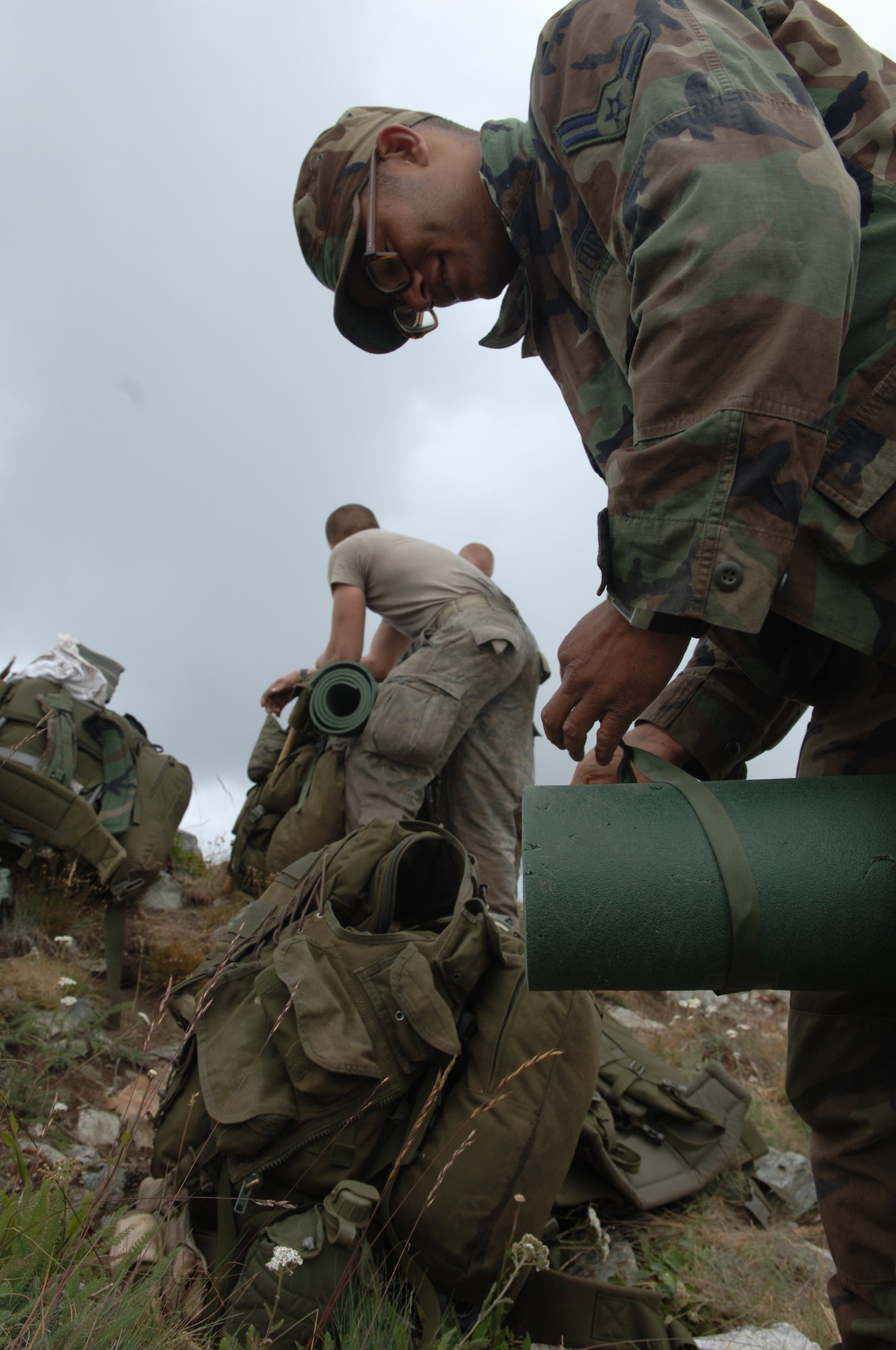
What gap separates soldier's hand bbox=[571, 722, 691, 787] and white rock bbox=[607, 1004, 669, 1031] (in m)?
2.76

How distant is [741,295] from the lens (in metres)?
1.10

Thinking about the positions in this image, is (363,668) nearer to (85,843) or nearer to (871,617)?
(85,843)

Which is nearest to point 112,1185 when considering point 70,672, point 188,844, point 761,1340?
point 761,1340

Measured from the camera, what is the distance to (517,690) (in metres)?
4.23

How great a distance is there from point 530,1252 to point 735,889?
1.04m

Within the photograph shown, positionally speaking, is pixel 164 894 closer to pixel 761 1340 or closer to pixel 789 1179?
pixel 789 1179

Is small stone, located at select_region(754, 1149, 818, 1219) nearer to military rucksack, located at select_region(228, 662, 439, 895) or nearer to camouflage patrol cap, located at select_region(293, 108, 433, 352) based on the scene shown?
military rucksack, located at select_region(228, 662, 439, 895)

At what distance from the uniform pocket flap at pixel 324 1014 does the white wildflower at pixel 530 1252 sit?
1.37ft

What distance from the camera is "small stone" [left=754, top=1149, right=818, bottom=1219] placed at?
9.09 feet

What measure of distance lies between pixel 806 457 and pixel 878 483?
140 mm

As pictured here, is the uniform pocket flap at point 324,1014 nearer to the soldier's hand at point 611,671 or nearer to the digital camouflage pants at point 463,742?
the soldier's hand at point 611,671

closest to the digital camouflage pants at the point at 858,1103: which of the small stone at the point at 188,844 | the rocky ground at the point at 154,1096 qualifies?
the rocky ground at the point at 154,1096

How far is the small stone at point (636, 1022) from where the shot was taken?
412 cm

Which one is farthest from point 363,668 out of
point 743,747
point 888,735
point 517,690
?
point 888,735
